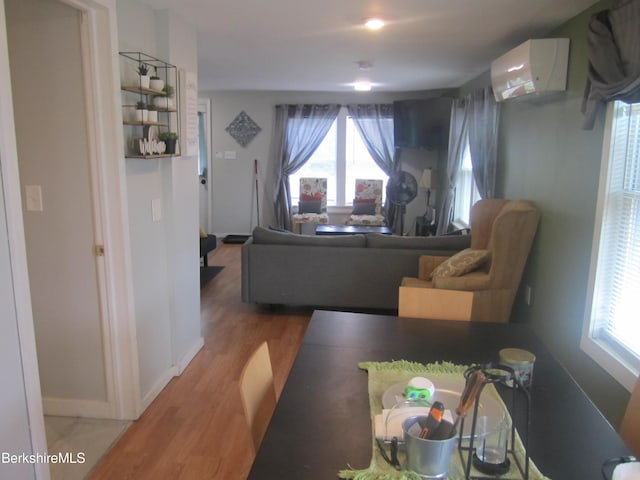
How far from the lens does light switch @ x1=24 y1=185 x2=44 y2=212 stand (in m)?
2.42

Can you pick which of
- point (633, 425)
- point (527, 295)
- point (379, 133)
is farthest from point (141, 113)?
point (379, 133)

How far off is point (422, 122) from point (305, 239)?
3.04m

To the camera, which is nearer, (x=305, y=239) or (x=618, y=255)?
(x=618, y=255)

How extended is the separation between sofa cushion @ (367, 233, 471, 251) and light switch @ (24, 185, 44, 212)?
7.96 feet

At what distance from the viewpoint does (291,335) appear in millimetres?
3854

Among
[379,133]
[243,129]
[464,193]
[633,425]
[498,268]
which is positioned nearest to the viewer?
[633,425]

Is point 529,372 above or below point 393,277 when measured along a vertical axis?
above

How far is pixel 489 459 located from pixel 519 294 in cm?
278

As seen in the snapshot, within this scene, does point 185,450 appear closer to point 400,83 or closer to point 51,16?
point 51,16

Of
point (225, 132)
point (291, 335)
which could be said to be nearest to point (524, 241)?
Result: point (291, 335)

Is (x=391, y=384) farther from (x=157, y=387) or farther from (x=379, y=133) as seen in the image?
(x=379, y=133)

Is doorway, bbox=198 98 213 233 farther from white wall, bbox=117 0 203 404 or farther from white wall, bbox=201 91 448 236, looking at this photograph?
white wall, bbox=117 0 203 404

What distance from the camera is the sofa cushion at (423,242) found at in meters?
3.95

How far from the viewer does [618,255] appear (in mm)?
2451
